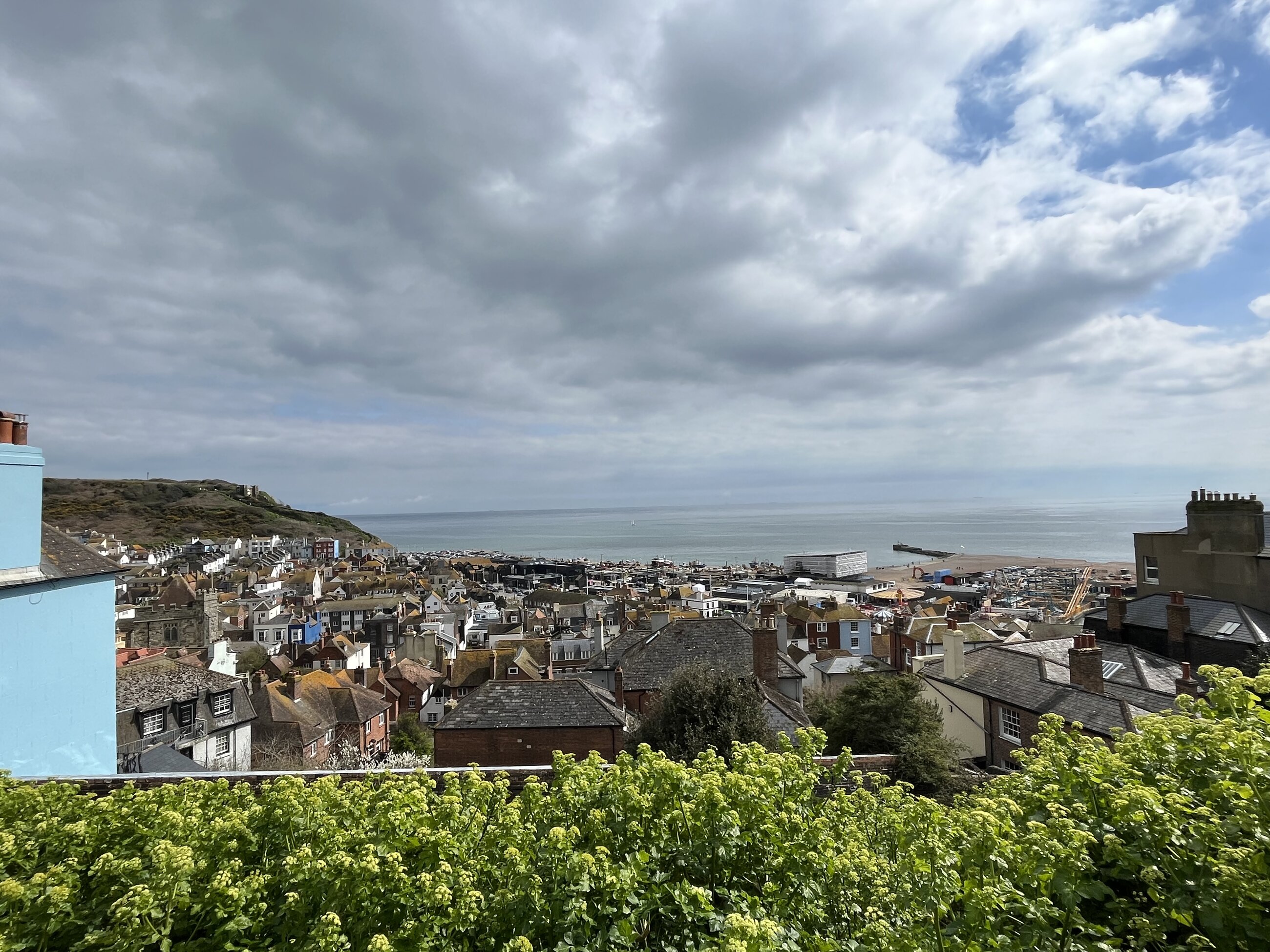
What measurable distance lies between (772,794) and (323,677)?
4267 centimetres

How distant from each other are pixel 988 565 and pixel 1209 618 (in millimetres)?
143735

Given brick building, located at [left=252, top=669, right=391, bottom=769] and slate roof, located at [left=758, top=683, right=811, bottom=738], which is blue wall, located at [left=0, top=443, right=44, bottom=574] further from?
brick building, located at [left=252, top=669, right=391, bottom=769]

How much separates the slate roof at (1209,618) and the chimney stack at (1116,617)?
0.27 meters

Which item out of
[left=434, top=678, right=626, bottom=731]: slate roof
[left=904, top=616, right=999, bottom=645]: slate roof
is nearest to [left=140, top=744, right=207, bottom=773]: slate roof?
[left=434, top=678, right=626, bottom=731]: slate roof

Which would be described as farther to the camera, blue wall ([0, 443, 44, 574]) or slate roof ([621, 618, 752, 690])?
slate roof ([621, 618, 752, 690])

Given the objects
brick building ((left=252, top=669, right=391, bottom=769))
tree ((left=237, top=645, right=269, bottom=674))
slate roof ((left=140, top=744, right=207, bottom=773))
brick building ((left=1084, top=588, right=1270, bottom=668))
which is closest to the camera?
slate roof ((left=140, top=744, right=207, bottom=773))

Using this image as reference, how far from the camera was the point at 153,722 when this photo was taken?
27.8 metres

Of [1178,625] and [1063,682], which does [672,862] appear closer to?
[1063,682]

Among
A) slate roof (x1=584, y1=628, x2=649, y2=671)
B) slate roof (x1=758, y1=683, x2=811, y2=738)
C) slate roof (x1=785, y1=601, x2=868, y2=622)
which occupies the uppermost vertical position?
slate roof (x1=758, y1=683, x2=811, y2=738)

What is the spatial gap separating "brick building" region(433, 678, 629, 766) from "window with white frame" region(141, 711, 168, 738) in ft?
49.3

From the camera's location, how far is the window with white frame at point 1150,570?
34.8m

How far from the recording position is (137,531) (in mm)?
178250

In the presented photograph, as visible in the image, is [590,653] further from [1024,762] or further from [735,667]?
[1024,762]

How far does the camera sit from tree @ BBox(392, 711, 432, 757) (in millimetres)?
37719
